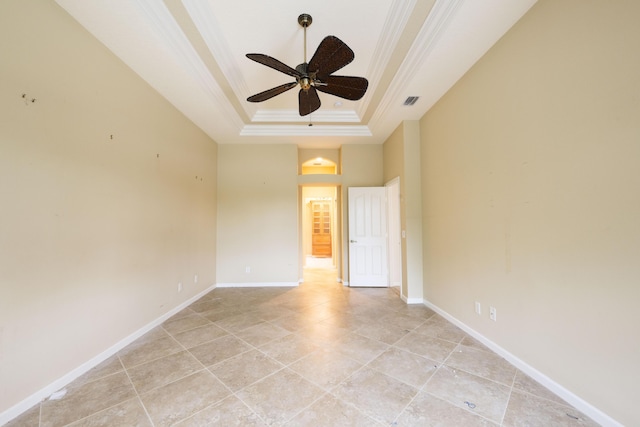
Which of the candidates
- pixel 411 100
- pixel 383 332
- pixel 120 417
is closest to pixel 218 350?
pixel 120 417

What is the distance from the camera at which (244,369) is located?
2039 millimetres

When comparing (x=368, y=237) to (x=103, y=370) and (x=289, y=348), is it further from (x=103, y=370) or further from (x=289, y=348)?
(x=103, y=370)

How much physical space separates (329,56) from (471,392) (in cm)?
279

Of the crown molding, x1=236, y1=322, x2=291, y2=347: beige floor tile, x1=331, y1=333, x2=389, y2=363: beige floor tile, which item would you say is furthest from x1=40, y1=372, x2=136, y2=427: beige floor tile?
the crown molding

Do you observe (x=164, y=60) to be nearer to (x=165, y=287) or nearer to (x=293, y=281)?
(x=165, y=287)

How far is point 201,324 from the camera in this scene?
300cm

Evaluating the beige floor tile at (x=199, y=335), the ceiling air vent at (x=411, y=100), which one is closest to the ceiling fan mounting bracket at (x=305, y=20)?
the ceiling air vent at (x=411, y=100)

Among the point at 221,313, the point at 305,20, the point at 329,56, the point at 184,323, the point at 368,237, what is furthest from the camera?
the point at 368,237

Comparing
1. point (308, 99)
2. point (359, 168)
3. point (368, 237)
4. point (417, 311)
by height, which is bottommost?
point (417, 311)

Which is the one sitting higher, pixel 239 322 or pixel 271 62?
pixel 271 62

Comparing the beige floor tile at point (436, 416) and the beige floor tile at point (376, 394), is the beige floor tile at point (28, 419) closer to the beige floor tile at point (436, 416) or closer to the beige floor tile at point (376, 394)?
the beige floor tile at point (376, 394)

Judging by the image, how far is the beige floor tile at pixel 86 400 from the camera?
5.02ft

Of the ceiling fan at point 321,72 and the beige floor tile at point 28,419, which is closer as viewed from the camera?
the beige floor tile at point 28,419

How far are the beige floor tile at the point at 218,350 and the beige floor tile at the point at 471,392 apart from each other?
1.75 meters
